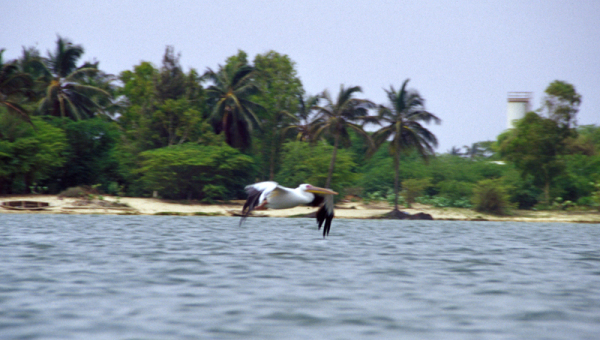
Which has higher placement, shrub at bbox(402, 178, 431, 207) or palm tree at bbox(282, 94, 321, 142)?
palm tree at bbox(282, 94, 321, 142)

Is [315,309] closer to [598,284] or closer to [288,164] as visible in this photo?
[598,284]

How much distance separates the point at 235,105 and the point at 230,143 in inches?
125

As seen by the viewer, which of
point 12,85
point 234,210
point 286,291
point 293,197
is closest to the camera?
point 286,291

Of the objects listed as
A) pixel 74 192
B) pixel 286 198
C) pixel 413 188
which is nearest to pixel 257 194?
pixel 286 198

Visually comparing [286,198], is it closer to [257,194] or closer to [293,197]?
[293,197]

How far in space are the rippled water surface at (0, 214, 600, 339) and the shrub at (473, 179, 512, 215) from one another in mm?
24647

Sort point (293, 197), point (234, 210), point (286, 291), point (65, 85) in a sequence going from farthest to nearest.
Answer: point (65, 85) → point (234, 210) → point (293, 197) → point (286, 291)

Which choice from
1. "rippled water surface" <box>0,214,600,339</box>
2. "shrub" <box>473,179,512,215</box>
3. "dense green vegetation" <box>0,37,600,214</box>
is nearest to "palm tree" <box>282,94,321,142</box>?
"dense green vegetation" <box>0,37,600,214</box>

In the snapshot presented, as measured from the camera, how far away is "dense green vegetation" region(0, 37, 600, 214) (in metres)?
39.9

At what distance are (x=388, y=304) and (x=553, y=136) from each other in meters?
38.1

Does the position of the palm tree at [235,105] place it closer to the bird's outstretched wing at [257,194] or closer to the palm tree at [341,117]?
the palm tree at [341,117]

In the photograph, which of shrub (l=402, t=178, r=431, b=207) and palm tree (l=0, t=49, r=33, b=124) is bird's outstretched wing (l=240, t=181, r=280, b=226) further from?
shrub (l=402, t=178, r=431, b=207)

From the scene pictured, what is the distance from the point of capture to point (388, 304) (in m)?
9.30

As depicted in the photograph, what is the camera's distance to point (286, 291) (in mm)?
10039
